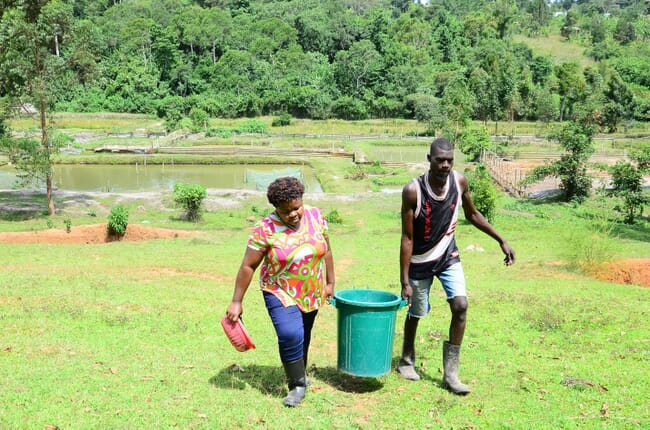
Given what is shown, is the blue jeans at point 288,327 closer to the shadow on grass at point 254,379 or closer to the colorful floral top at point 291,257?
the colorful floral top at point 291,257

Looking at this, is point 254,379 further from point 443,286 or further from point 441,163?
point 441,163

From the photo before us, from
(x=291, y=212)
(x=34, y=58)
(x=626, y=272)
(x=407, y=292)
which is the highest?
(x=34, y=58)

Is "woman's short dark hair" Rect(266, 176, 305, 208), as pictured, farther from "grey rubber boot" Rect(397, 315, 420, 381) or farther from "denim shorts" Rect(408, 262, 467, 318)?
"grey rubber boot" Rect(397, 315, 420, 381)

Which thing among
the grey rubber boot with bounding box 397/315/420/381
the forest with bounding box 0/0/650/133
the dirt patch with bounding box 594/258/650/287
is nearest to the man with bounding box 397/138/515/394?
the grey rubber boot with bounding box 397/315/420/381

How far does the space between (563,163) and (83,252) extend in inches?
777

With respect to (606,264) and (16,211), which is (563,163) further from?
(16,211)

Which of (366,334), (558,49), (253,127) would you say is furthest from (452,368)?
(558,49)

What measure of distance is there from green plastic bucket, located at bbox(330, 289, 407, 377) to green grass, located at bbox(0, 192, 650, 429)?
0.31 meters

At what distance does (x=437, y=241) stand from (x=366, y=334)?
102 centimetres

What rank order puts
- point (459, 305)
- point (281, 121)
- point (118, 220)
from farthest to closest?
point (281, 121), point (118, 220), point (459, 305)

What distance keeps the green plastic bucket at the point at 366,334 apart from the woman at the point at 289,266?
13.2 inches

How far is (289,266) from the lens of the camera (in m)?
4.73

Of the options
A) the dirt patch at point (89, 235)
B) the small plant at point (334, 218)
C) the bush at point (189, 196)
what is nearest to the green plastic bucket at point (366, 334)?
the dirt patch at point (89, 235)

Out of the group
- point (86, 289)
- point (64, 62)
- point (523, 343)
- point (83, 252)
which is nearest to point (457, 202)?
point (523, 343)
